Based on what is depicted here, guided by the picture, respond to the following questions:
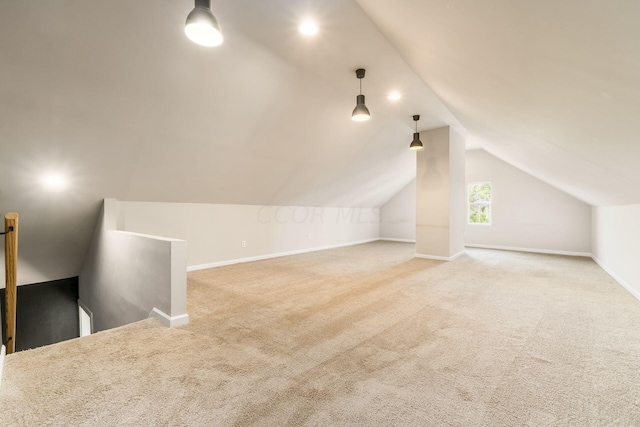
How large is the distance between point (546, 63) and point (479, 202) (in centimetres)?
826

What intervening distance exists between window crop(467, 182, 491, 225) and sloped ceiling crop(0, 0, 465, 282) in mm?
4024

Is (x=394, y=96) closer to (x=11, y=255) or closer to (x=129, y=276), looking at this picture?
(x=129, y=276)

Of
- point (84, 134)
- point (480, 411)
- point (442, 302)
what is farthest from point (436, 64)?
point (84, 134)

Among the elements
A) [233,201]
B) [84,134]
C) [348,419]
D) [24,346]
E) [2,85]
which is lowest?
[24,346]

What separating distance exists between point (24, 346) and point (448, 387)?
7.88 meters

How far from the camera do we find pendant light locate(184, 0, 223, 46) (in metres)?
1.87

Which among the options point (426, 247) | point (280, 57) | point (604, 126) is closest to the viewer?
point (604, 126)

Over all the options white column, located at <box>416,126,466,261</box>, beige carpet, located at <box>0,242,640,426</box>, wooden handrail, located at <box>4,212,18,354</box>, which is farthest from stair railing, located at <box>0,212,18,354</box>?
white column, located at <box>416,126,466,261</box>

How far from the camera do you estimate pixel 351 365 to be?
2.13 metres

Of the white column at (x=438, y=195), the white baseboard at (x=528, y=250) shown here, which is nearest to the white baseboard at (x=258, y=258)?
the white column at (x=438, y=195)

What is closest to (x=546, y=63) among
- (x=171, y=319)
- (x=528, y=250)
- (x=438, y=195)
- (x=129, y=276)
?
(x=171, y=319)

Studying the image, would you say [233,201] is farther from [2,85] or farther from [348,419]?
[348,419]

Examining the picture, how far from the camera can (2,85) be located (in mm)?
2572

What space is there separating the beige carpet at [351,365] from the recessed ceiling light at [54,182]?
2.27 metres
